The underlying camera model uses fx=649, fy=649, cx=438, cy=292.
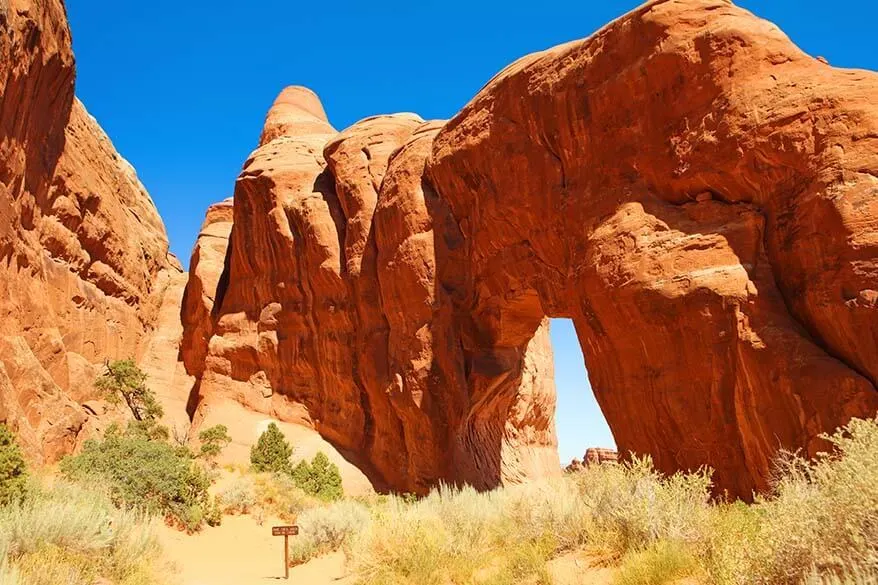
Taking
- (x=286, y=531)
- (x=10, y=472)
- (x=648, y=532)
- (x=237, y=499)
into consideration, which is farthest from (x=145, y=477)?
(x=648, y=532)

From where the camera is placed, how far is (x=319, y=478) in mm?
20578

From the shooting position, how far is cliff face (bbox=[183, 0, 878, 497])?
969 centimetres

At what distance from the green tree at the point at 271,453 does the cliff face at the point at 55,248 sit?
206 inches

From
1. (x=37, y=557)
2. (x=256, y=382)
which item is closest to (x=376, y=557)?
(x=37, y=557)

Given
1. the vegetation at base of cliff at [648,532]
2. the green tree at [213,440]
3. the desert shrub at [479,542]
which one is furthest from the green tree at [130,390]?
the desert shrub at [479,542]

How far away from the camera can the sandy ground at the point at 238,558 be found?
10.5 metres

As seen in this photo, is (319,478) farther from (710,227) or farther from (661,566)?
(661,566)

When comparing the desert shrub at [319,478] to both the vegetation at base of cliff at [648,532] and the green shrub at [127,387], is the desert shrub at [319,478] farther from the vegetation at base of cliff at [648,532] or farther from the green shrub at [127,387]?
the vegetation at base of cliff at [648,532]

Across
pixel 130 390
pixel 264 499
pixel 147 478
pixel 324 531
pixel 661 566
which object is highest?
pixel 130 390

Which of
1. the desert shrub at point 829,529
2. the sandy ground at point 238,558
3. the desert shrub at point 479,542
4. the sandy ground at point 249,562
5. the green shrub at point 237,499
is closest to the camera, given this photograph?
the desert shrub at point 829,529

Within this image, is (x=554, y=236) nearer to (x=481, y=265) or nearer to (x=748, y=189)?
(x=481, y=265)

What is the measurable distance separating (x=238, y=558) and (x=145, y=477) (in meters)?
2.87

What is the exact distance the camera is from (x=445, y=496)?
13047 mm

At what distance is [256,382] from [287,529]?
16624mm
